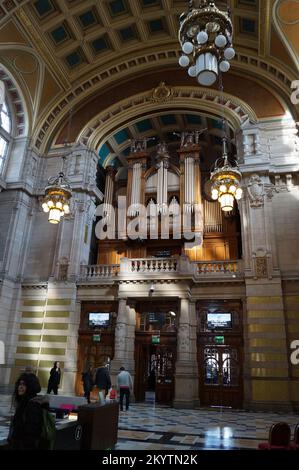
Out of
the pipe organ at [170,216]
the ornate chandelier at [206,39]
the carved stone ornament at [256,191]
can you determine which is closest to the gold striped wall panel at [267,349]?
the pipe organ at [170,216]

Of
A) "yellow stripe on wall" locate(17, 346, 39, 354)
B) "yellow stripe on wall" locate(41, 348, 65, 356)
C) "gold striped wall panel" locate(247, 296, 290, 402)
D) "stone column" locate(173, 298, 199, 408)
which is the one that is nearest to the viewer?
"gold striped wall panel" locate(247, 296, 290, 402)

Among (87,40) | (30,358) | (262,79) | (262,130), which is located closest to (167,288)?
(30,358)

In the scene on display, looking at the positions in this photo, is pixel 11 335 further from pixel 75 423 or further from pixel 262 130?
pixel 262 130

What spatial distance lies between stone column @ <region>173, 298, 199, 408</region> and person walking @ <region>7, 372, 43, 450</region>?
9.87 m

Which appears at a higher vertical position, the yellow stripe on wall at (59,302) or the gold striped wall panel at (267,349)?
the yellow stripe on wall at (59,302)

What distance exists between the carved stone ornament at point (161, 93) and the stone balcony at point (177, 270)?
27.2 feet

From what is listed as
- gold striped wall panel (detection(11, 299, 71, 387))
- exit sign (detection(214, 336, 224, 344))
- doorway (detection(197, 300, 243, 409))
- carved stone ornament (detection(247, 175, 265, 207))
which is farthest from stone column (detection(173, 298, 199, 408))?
carved stone ornament (detection(247, 175, 265, 207))

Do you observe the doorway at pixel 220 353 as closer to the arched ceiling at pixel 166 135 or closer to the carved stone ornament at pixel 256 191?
the carved stone ornament at pixel 256 191

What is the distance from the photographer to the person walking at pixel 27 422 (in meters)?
2.88

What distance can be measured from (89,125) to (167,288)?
363 inches

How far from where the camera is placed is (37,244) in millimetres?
15664

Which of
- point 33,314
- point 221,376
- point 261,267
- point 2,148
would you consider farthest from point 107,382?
point 2,148

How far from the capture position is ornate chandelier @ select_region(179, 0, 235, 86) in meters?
6.67

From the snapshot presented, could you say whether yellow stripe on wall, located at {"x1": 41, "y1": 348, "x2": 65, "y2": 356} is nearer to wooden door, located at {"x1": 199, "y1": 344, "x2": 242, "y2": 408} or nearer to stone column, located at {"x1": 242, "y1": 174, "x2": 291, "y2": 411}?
wooden door, located at {"x1": 199, "y1": 344, "x2": 242, "y2": 408}
